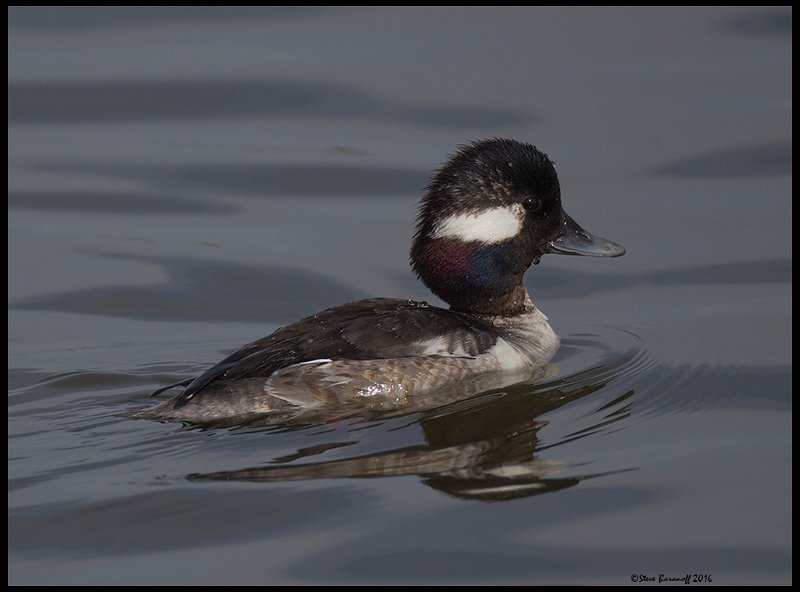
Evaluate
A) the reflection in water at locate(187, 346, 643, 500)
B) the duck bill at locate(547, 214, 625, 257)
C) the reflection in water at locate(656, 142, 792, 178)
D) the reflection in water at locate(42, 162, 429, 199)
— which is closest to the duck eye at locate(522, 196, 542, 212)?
the duck bill at locate(547, 214, 625, 257)

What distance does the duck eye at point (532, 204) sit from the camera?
9.10m

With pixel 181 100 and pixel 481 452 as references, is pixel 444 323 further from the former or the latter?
pixel 181 100

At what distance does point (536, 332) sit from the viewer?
9.27 m

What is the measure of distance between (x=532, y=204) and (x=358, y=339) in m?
1.63

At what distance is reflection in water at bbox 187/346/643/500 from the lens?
712 centimetres

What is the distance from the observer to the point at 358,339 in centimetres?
829

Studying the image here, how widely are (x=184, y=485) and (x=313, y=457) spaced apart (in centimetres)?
73

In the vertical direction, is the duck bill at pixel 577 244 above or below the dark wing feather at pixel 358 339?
above

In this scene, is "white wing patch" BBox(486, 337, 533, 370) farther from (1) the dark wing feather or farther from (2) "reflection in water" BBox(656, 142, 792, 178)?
(2) "reflection in water" BBox(656, 142, 792, 178)

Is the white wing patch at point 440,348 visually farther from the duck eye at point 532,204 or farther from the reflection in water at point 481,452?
the duck eye at point 532,204

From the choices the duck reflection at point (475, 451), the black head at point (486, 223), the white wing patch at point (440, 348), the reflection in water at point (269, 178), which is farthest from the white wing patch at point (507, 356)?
the reflection in water at point (269, 178)

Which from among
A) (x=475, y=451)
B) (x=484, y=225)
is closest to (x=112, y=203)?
(x=484, y=225)

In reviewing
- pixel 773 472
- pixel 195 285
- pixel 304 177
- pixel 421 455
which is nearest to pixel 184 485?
pixel 421 455

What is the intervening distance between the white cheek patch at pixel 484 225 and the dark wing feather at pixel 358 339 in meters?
0.51
